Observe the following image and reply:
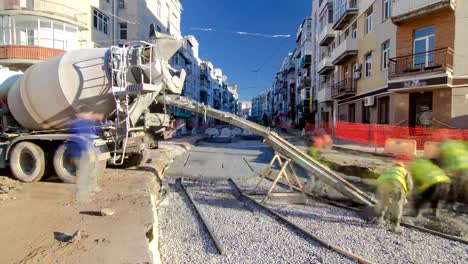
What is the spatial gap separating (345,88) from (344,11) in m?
6.07

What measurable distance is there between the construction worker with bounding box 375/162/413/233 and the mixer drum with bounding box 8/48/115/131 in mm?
6440

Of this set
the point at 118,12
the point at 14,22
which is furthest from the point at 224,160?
the point at 118,12

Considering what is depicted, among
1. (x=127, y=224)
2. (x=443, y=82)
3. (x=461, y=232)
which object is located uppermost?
(x=443, y=82)

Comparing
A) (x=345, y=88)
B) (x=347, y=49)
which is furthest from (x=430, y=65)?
(x=345, y=88)

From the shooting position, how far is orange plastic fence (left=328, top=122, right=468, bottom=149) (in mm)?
14430

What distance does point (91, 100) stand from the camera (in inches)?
336

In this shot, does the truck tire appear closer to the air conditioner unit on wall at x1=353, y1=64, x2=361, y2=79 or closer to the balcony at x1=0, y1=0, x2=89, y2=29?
the balcony at x1=0, y1=0, x2=89, y2=29

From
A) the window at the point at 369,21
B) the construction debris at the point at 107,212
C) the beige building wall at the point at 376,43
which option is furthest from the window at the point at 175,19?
the construction debris at the point at 107,212

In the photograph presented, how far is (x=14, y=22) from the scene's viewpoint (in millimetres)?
23125

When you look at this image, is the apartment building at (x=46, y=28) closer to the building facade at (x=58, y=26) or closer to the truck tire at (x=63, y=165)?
the building facade at (x=58, y=26)

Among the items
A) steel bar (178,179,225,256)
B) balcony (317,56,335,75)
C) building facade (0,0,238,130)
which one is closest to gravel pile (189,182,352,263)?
steel bar (178,179,225,256)

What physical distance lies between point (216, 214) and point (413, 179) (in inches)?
164

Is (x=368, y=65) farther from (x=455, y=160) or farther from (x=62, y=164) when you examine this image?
(x=62, y=164)

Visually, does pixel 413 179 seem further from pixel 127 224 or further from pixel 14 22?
pixel 14 22
